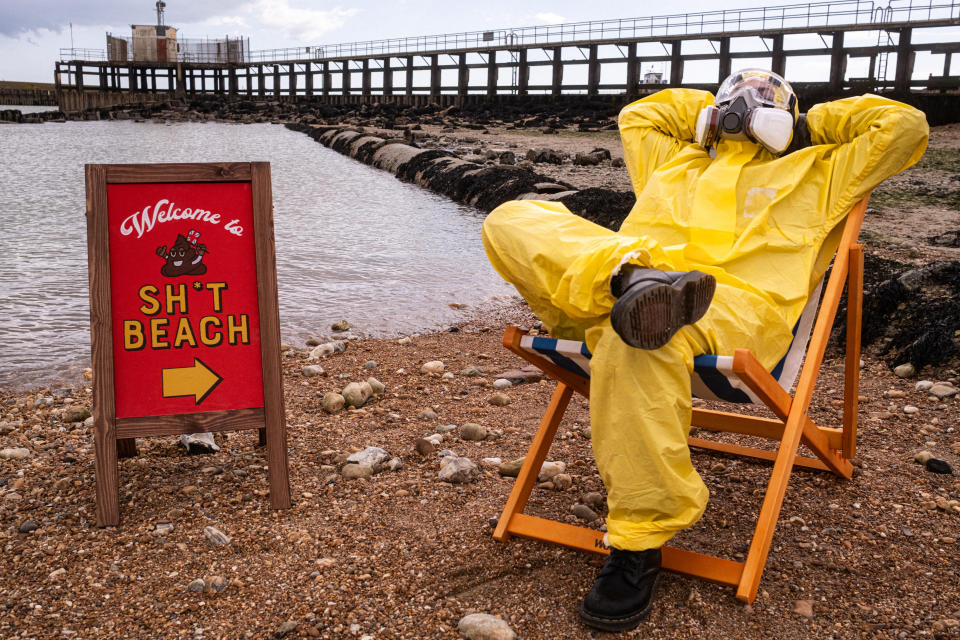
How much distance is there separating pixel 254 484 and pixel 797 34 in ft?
116

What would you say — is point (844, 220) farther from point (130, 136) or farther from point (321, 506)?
point (130, 136)

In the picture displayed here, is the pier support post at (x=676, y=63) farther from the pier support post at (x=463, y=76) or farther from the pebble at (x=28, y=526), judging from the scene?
the pebble at (x=28, y=526)

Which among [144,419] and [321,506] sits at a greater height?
[144,419]

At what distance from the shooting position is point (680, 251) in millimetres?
2877

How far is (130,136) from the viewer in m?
31.7

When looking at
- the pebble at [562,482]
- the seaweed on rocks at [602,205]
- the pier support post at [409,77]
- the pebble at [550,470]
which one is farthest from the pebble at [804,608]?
the pier support post at [409,77]

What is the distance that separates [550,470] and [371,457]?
2.42 ft

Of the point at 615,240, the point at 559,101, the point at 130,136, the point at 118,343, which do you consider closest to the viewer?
the point at 615,240

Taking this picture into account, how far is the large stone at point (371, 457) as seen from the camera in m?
3.50

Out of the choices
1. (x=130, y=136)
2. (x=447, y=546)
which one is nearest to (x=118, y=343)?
(x=447, y=546)

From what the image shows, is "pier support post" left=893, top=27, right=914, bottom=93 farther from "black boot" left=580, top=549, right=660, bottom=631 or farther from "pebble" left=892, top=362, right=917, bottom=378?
"black boot" left=580, top=549, right=660, bottom=631

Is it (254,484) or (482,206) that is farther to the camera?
(482,206)

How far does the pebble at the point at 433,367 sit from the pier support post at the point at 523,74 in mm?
41300

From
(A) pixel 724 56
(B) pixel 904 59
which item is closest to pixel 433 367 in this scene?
(B) pixel 904 59
